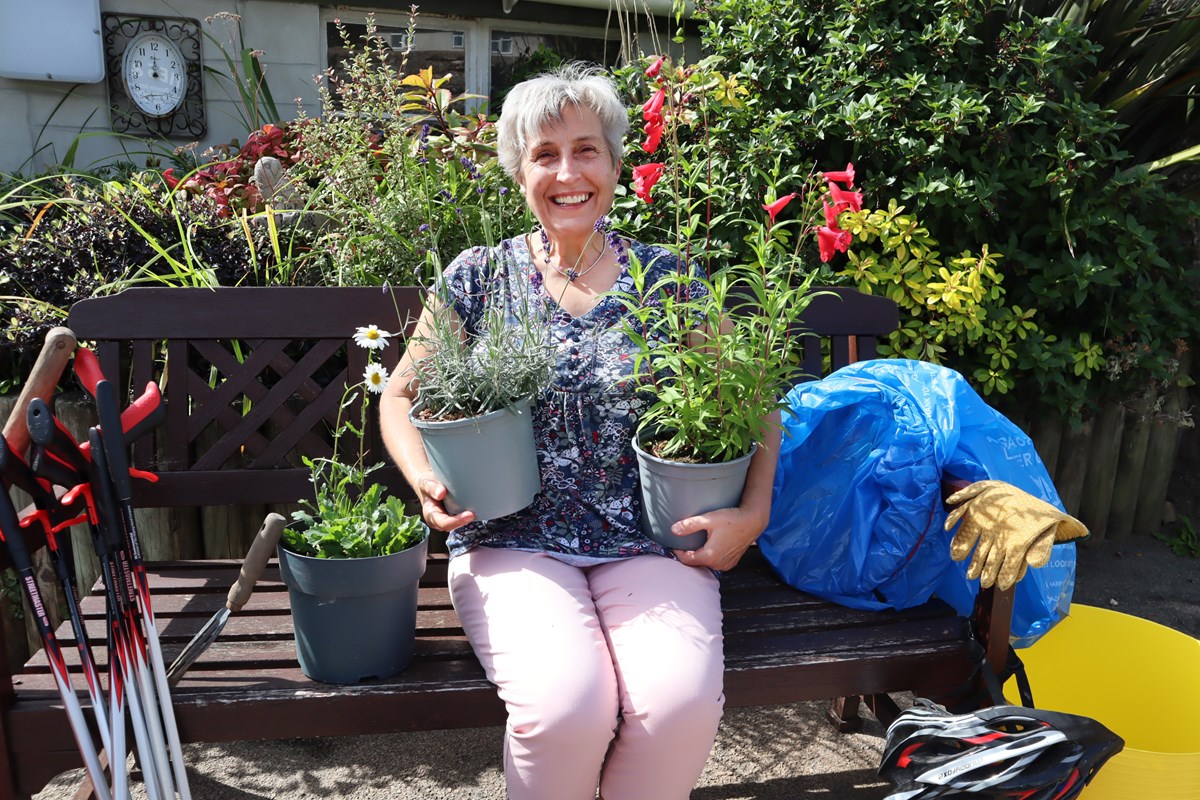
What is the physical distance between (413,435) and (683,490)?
2.04 ft

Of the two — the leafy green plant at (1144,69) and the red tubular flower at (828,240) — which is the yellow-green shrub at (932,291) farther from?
the red tubular flower at (828,240)

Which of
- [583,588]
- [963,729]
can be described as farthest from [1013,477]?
[583,588]

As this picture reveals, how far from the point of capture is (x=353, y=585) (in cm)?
172

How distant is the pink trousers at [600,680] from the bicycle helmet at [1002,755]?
1.29 feet

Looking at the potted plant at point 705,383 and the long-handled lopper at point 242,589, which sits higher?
the potted plant at point 705,383

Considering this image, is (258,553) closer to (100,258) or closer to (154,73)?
(100,258)

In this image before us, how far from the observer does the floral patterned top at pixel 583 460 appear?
202 cm

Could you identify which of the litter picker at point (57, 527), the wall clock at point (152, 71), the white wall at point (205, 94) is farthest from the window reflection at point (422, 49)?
the litter picker at point (57, 527)

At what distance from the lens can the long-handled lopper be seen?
1722 mm

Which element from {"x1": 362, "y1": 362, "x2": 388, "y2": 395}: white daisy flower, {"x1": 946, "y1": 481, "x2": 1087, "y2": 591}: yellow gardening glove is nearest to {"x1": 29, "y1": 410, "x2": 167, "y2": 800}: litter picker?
{"x1": 362, "y1": 362, "x2": 388, "y2": 395}: white daisy flower

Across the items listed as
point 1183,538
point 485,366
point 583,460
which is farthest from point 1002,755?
point 1183,538

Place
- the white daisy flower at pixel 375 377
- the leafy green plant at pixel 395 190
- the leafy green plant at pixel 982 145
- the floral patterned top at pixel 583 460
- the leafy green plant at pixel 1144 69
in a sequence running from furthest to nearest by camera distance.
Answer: the leafy green plant at pixel 1144 69, the leafy green plant at pixel 982 145, the leafy green plant at pixel 395 190, the floral patterned top at pixel 583 460, the white daisy flower at pixel 375 377

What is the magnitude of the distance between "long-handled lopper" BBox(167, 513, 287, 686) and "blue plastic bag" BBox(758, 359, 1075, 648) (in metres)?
1.14

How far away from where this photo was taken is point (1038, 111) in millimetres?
3162
